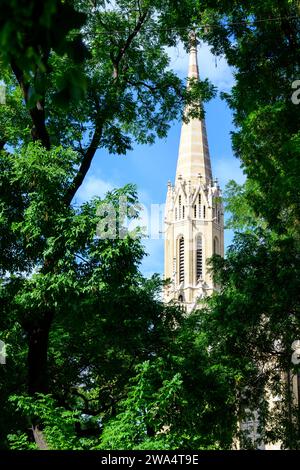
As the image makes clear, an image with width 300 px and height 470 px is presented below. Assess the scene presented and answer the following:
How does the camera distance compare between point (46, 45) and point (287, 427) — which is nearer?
point (46, 45)

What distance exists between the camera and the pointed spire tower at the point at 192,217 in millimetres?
78062

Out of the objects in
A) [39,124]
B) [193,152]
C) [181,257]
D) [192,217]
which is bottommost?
[39,124]

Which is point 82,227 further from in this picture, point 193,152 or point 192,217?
point 192,217

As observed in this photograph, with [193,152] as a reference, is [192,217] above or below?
below

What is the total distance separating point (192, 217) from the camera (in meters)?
81.1

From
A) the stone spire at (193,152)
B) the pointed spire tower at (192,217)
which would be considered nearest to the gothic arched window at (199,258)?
the pointed spire tower at (192,217)

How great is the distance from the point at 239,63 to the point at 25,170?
5.40m

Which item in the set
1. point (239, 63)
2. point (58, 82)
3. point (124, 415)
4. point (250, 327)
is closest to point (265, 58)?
point (239, 63)

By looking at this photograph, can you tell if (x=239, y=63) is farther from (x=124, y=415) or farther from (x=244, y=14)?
(x=124, y=415)

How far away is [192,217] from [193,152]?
7434 millimetres

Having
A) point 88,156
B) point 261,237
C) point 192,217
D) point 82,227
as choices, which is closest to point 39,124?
point 88,156

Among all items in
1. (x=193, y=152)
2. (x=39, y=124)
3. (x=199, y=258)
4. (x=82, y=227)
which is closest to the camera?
(x=82, y=227)

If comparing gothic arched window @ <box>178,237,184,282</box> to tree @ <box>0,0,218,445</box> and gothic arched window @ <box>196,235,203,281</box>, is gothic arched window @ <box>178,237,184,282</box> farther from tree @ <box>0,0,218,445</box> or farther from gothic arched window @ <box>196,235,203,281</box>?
tree @ <box>0,0,218,445</box>

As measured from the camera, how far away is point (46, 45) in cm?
430
